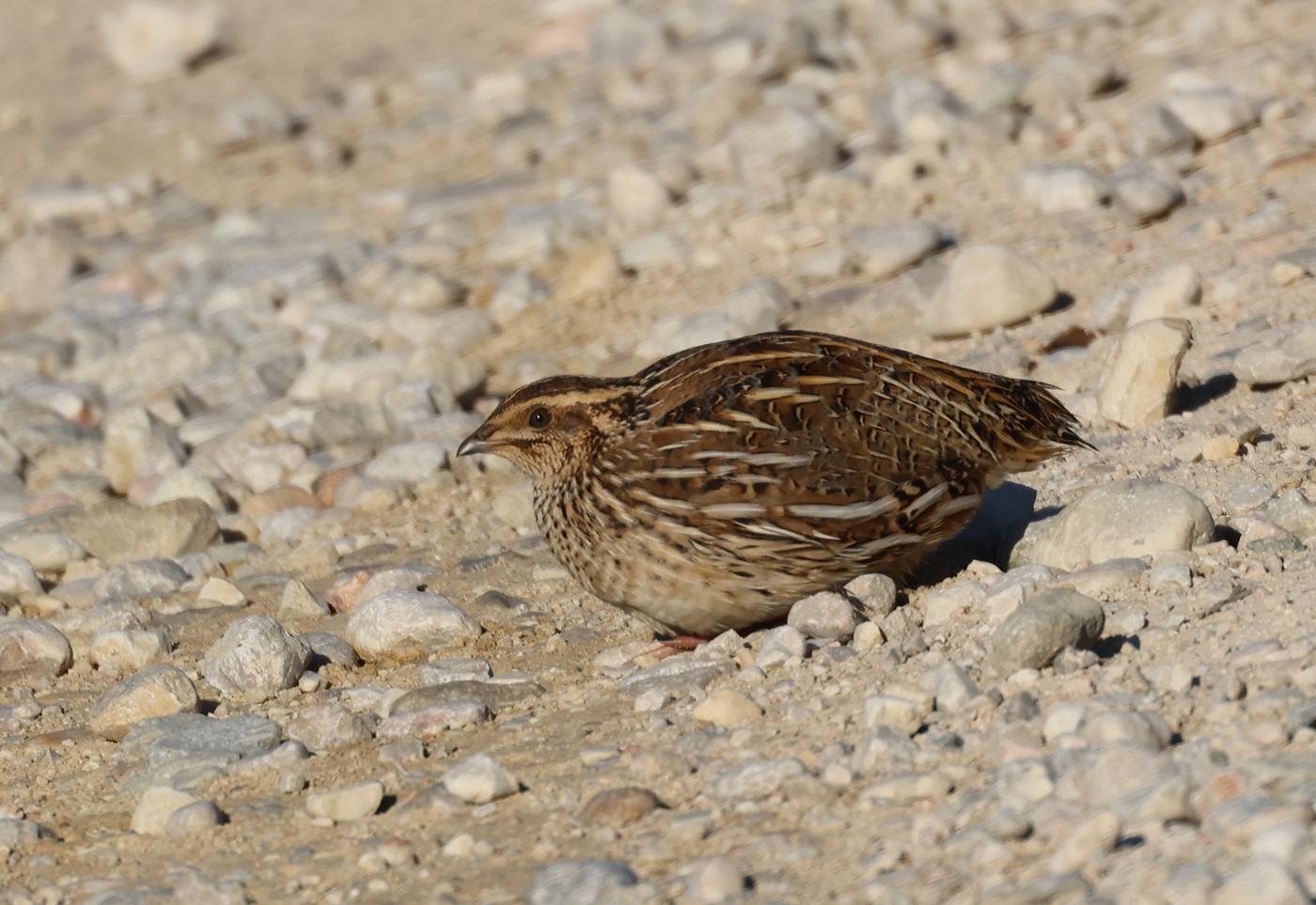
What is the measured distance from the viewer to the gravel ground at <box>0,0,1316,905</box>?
14.8ft

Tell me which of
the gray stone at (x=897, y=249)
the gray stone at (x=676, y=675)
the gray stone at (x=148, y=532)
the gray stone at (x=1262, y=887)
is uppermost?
the gray stone at (x=1262, y=887)

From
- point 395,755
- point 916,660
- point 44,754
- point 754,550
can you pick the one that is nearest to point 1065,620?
point 916,660

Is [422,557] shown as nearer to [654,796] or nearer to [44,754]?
[44,754]

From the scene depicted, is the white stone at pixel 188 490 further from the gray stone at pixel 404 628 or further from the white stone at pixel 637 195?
the white stone at pixel 637 195

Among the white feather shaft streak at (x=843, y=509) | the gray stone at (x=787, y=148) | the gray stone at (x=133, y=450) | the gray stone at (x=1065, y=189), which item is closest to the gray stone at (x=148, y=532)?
the gray stone at (x=133, y=450)

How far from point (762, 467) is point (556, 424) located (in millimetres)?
817

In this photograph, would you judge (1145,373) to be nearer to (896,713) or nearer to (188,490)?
(896,713)

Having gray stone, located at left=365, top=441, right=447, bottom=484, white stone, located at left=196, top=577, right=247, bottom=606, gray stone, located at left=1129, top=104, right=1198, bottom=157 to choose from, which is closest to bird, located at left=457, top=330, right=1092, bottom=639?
white stone, located at left=196, top=577, right=247, bottom=606

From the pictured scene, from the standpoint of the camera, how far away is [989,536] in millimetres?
6293

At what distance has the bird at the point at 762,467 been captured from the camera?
18.8 feet

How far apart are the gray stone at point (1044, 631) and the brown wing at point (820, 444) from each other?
86cm

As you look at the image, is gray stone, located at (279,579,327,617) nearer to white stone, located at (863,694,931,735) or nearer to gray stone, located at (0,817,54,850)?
gray stone, located at (0,817,54,850)

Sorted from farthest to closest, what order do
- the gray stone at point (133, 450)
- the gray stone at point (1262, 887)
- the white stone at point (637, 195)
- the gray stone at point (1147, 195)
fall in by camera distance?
the white stone at point (637, 195) < the gray stone at point (1147, 195) < the gray stone at point (133, 450) < the gray stone at point (1262, 887)

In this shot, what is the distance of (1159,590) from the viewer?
5379 mm
